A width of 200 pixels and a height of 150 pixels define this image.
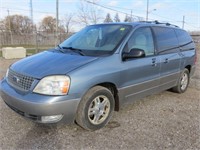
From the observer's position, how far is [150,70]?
173 inches

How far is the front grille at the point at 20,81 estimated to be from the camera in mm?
3225

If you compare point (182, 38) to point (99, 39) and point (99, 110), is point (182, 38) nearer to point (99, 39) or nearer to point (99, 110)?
point (99, 39)

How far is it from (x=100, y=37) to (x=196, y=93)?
348cm

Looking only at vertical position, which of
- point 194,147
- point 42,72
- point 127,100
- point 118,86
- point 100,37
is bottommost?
point 194,147

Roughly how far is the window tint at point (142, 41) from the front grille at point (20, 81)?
1.81 metres

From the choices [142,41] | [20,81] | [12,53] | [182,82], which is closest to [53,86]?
[20,81]

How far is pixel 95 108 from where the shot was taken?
3609 millimetres

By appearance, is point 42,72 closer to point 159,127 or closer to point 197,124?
point 159,127

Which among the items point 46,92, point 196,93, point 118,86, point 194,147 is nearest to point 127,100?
point 118,86

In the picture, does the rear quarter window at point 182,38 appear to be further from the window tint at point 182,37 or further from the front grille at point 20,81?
the front grille at point 20,81

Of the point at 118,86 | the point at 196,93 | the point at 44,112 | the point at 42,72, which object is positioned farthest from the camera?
the point at 196,93

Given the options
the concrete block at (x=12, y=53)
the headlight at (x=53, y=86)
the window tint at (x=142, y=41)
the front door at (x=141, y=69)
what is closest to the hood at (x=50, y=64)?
the headlight at (x=53, y=86)

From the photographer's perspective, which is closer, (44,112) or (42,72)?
(44,112)

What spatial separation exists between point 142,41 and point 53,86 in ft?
6.98
